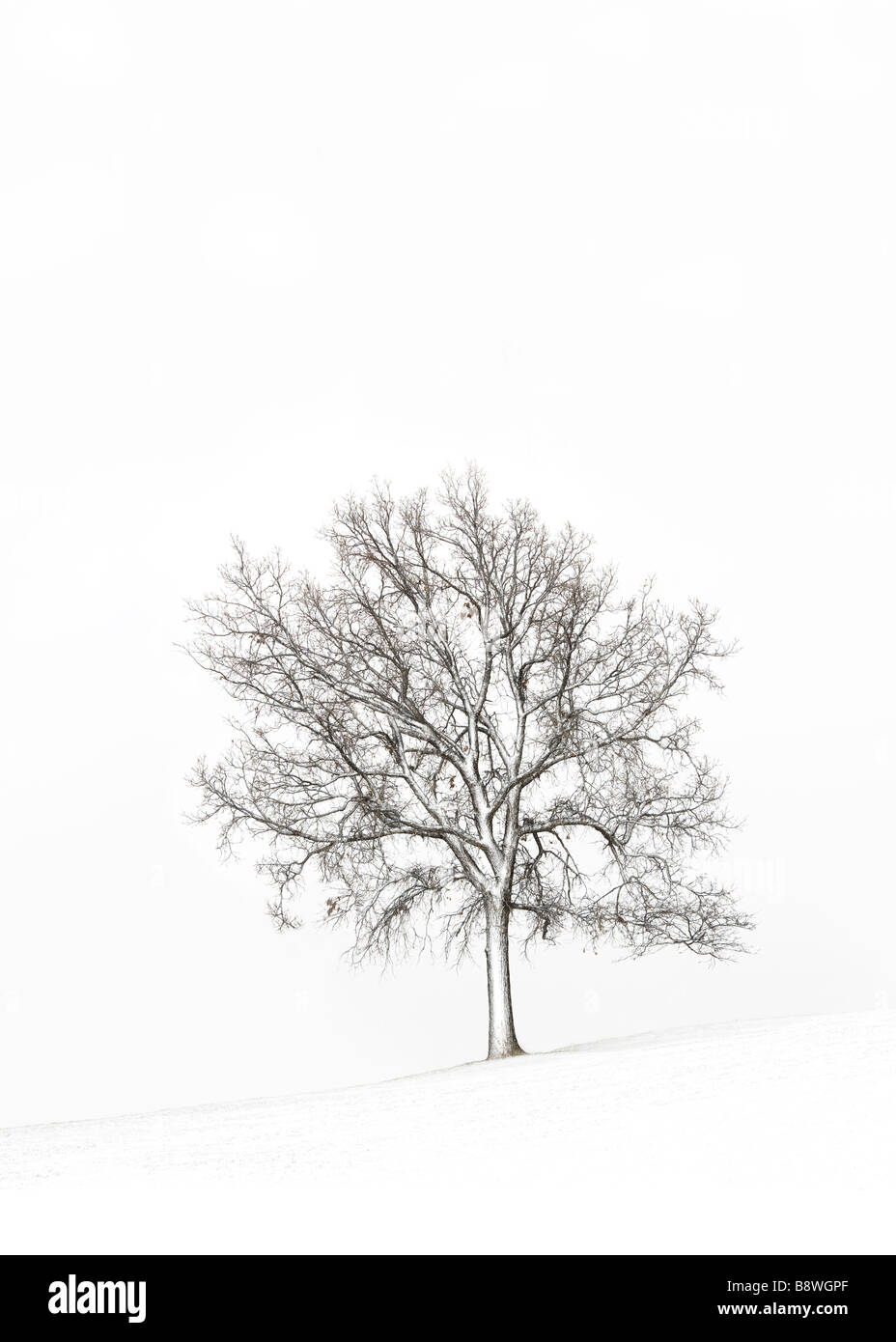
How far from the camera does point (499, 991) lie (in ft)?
78.6

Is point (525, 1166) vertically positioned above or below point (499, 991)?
below

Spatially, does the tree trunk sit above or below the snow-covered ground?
above

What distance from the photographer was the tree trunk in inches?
942

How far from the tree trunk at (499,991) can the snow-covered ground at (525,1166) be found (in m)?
4.19

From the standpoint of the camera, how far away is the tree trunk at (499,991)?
2392 centimetres

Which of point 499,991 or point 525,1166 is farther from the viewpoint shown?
point 499,991

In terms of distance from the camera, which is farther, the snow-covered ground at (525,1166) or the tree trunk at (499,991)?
the tree trunk at (499,991)

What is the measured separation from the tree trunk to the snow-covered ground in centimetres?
419

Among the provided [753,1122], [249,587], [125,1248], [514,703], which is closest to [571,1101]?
[753,1122]

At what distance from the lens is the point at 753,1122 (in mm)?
13172

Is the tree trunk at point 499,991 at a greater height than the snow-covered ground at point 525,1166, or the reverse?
the tree trunk at point 499,991

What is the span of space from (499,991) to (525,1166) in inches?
455

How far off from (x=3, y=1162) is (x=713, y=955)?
1238 cm

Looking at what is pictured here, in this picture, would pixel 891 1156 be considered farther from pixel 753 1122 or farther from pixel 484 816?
pixel 484 816
